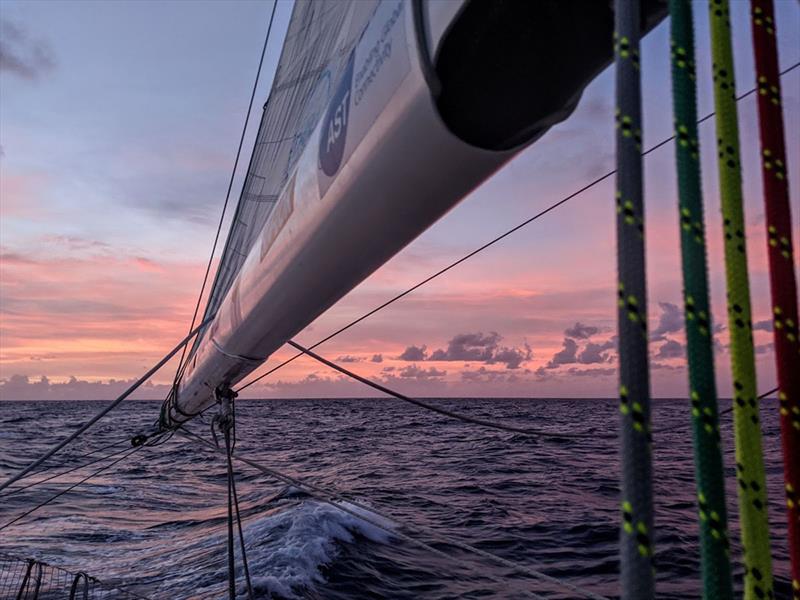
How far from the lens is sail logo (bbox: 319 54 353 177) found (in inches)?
52.0

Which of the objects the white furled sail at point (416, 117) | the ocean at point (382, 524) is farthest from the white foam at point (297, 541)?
the white furled sail at point (416, 117)

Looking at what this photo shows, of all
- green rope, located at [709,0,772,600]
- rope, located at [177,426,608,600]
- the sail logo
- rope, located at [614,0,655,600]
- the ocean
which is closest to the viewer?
rope, located at [614,0,655,600]

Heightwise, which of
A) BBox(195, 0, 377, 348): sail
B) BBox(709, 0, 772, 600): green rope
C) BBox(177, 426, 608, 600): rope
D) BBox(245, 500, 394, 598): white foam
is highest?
BBox(195, 0, 377, 348): sail

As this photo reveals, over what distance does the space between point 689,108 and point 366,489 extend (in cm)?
1832

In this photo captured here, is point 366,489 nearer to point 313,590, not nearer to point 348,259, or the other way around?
point 313,590

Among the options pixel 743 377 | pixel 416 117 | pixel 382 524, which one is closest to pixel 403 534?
pixel 743 377

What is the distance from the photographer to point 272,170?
3545mm

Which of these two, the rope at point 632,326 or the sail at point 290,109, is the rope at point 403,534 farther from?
the rope at point 632,326

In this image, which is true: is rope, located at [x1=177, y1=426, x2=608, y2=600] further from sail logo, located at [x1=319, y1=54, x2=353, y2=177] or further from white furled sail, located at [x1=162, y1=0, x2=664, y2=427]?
sail logo, located at [x1=319, y1=54, x2=353, y2=177]

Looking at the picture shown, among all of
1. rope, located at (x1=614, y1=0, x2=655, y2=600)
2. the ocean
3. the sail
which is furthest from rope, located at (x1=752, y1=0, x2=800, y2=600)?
the ocean

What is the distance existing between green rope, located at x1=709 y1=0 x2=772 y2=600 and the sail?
1215 mm

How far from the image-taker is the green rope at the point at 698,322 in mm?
885

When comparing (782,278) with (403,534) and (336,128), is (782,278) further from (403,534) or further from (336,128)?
(403,534)

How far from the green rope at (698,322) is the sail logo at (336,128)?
2.15 feet
